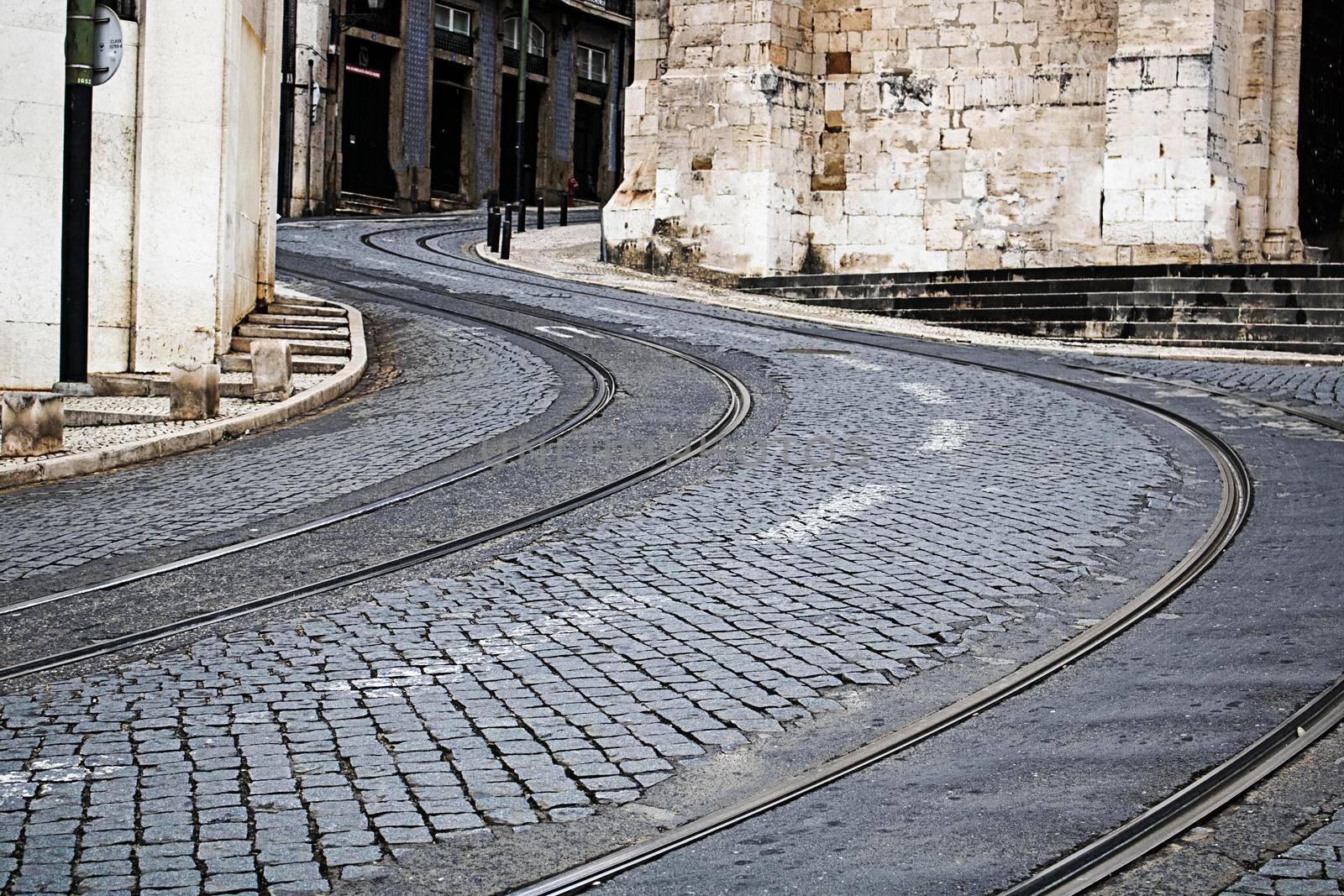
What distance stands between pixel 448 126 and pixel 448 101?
0.65m

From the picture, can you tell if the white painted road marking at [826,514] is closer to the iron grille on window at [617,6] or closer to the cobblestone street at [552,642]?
the cobblestone street at [552,642]

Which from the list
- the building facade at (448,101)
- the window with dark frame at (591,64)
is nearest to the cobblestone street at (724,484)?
the building facade at (448,101)

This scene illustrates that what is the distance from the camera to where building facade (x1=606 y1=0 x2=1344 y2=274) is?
2120 centimetres

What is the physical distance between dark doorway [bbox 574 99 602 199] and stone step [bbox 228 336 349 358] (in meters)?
35.7

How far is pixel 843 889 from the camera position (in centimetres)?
358

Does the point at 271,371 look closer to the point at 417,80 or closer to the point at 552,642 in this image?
the point at 552,642

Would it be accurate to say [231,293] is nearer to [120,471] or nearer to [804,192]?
[120,471]

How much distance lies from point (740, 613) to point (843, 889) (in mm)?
2528

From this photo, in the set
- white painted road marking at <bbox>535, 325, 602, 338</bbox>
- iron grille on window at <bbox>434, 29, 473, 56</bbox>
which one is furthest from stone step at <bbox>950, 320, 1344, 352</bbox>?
iron grille on window at <bbox>434, 29, 473, 56</bbox>

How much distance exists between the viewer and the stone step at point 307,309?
1603 centimetres

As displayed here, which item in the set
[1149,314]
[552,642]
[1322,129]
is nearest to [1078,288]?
[1149,314]

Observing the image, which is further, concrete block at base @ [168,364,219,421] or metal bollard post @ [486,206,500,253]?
metal bollard post @ [486,206,500,253]

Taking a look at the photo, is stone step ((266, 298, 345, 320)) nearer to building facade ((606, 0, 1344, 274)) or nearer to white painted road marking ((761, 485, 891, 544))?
building facade ((606, 0, 1344, 274))

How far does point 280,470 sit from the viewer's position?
9.30m
